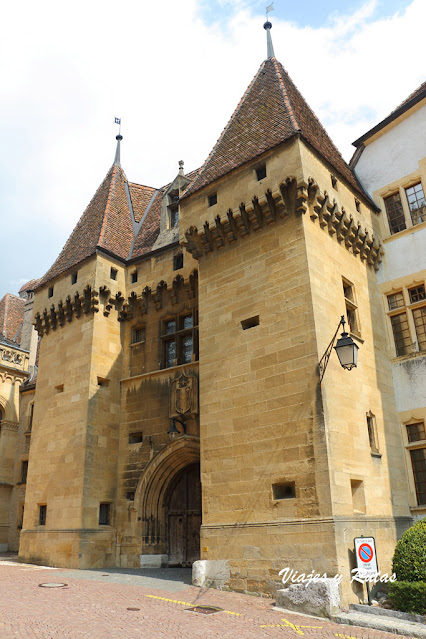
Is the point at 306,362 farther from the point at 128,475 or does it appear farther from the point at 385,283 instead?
the point at 128,475

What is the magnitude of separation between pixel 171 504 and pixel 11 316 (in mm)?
17956

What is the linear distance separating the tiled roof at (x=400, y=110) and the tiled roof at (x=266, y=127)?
878mm

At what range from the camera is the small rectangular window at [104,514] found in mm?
14312

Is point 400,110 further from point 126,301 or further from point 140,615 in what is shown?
point 140,615

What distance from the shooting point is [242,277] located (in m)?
12.4

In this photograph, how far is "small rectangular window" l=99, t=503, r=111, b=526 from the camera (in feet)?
47.0

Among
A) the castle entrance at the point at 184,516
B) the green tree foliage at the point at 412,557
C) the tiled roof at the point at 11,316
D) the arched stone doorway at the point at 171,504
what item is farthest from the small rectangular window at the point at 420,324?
the tiled roof at the point at 11,316

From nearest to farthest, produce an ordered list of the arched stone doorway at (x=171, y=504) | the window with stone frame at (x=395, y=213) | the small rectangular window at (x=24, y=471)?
the arched stone doorway at (x=171, y=504) < the window with stone frame at (x=395, y=213) < the small rectangular window at (x=24, y=471)

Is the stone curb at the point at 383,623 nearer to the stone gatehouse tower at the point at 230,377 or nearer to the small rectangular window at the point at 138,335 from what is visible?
the stone gatehouse tower at the point at 230,377

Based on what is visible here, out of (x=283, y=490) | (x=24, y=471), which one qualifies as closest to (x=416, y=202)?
(x=283, y=490)

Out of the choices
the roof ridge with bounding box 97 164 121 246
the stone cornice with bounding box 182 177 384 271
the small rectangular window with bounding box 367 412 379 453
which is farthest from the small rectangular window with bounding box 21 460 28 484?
the small rectangular window with bounding box 367 412 379 453

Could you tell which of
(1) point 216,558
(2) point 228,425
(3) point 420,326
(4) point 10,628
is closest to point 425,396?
(3) point 420,326

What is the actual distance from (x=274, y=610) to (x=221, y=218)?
8513mm

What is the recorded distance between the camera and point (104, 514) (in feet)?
47.4
